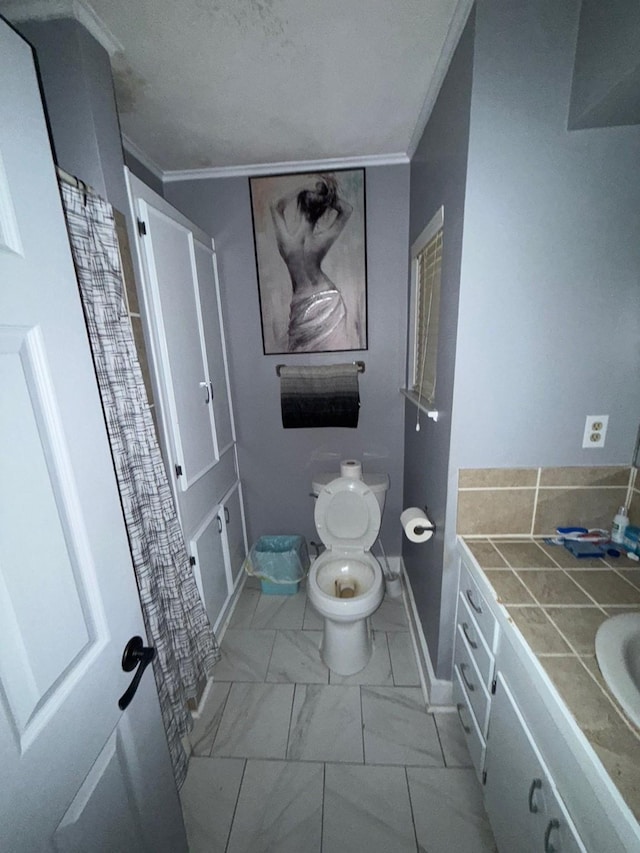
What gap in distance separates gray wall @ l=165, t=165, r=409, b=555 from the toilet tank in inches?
5.0

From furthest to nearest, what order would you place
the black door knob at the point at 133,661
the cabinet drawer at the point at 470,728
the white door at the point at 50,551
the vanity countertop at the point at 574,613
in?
1. the cabinet drawer at the point at 470,728
2. the black door knob at the point at 133,661
3. the vanity countertop at the point at 574,613
4. the white door at the point at 50,551

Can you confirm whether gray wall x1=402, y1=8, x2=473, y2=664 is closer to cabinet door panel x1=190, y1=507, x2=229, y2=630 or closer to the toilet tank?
the toilet tank

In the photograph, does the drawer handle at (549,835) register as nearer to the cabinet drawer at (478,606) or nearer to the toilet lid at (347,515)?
the cabinet drawer at (478,606)

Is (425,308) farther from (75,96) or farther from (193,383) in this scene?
(75,96)

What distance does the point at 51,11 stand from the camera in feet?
3.09

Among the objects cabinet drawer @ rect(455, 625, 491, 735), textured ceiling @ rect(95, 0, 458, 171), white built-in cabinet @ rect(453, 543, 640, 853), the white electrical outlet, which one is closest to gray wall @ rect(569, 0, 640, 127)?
textured ceiling @ rect(95, 0, 458, 171)

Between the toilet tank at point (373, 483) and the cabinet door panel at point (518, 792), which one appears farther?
the toilet tank at point (373, 483)

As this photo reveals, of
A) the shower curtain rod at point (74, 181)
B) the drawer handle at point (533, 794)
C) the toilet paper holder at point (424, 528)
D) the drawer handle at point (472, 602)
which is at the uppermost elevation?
the shower curtain rod at point (74, 181)

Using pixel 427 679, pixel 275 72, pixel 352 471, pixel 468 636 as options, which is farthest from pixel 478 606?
pixel 275 72

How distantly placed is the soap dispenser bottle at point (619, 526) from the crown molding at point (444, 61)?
5.27 feet

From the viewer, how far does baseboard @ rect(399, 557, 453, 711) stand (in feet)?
4.64

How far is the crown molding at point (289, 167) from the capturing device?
1.74 metres

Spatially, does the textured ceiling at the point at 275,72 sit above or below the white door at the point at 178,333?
above

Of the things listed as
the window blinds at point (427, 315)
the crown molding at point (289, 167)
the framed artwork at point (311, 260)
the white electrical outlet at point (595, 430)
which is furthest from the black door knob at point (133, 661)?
the crown molding at point (289, 167)
